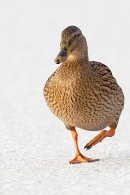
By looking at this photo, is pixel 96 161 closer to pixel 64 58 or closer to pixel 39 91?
pixel 64 58

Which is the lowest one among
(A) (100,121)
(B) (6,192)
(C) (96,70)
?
(B) (6,192)

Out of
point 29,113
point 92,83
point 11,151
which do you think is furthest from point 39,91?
point 92,83

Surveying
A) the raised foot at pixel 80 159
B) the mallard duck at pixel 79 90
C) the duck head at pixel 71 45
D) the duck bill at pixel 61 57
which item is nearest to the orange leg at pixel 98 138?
the mallard duck at pixel 79 90

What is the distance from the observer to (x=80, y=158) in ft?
25.6

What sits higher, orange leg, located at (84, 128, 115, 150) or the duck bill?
the duck bill

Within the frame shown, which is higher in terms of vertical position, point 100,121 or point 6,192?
point 100,121

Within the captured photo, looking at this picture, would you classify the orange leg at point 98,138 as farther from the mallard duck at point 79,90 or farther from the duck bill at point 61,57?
the duck bill at point 61,57

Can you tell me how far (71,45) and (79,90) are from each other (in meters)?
0.43

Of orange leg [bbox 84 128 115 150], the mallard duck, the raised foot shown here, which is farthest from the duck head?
the raised foot

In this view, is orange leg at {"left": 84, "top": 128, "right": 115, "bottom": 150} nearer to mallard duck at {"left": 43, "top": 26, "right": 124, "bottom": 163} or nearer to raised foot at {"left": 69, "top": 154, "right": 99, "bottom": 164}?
mallard duck at {"left": 43, "top": 26, "right": 124, "bottom": 163}

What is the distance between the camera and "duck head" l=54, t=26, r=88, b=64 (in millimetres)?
7188

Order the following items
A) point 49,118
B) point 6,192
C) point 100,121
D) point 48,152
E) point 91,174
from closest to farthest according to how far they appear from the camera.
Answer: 1. point 6,192
2. point 91,174
3. point 100,121
4. point 48,152
5. point 49,118

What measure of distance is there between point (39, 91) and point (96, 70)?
5147 mm

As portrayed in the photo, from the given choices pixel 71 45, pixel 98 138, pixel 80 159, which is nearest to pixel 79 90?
pixel 71 45
